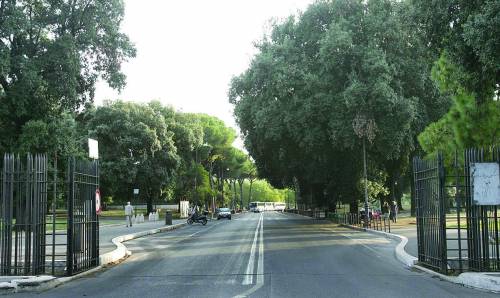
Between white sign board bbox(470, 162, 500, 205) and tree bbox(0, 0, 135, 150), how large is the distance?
71.5ft

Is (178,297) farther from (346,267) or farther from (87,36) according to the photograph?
(87,36)

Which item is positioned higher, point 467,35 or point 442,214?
point 467,35

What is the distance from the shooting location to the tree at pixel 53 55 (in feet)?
90.9

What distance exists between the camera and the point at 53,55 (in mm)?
28375

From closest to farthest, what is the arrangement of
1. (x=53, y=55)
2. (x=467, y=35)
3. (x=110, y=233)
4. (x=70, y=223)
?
(x=467, y=35), (x=70, y=223), (x=53, y=55), (x=110, y=233)

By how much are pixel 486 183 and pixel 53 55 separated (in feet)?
75.1

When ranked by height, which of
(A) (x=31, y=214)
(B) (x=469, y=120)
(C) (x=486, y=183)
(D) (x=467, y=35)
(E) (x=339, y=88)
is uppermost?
(E) (x=339, y=88)

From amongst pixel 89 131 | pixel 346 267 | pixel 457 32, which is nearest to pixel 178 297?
pixel 346 267

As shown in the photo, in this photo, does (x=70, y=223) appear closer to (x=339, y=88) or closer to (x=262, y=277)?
(x=262, y=277)

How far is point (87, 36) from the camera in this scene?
30125 millimetres

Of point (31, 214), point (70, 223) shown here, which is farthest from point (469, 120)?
point (31, 214)

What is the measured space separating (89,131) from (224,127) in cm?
3129

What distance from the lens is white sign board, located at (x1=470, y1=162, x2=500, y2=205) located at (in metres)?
11.7

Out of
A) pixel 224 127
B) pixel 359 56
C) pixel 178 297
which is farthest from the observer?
pixel 224 127
